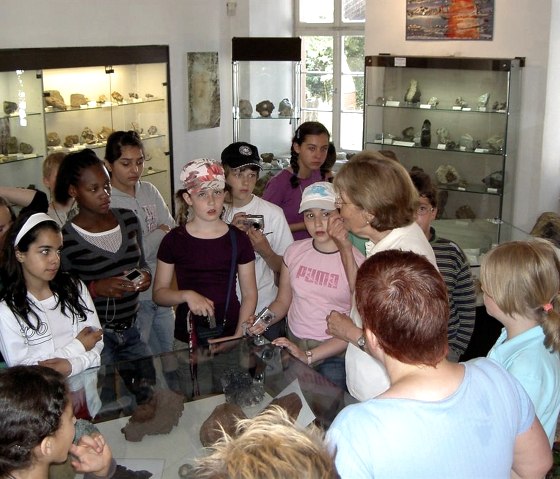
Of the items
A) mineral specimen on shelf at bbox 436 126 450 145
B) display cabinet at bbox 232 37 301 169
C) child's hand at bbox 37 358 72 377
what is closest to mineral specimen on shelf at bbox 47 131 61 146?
display cabinet at bbox 232 37 301 169

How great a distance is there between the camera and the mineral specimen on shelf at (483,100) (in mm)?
7683

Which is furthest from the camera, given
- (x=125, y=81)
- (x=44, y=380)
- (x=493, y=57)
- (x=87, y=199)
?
(x=125, y=81)

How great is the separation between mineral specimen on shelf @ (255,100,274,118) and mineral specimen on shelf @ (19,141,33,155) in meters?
3.01

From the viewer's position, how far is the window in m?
10.3

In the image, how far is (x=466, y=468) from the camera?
1.84 metres

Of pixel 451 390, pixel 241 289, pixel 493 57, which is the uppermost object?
pixel 493 57

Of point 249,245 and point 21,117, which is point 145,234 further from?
point 21,117

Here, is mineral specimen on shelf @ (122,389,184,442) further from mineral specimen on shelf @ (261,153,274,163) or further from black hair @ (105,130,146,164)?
mineral specimen on shelf @ (261,153,274,163)

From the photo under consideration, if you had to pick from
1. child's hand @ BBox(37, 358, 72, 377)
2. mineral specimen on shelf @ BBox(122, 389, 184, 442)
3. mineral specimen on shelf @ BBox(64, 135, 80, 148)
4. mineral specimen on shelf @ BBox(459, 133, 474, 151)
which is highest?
mineral specimen on shelf @ BBox(64, 135, 80, 148)

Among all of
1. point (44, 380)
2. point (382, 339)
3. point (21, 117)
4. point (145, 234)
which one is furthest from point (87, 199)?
point (21, 117)

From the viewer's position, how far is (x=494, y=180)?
7.75 m

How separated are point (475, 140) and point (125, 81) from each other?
376 cm

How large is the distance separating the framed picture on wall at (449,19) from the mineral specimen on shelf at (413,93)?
48 cm

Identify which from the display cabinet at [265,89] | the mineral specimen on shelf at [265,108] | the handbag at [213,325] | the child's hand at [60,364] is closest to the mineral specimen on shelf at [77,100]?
the display cabinet at [265,89]
